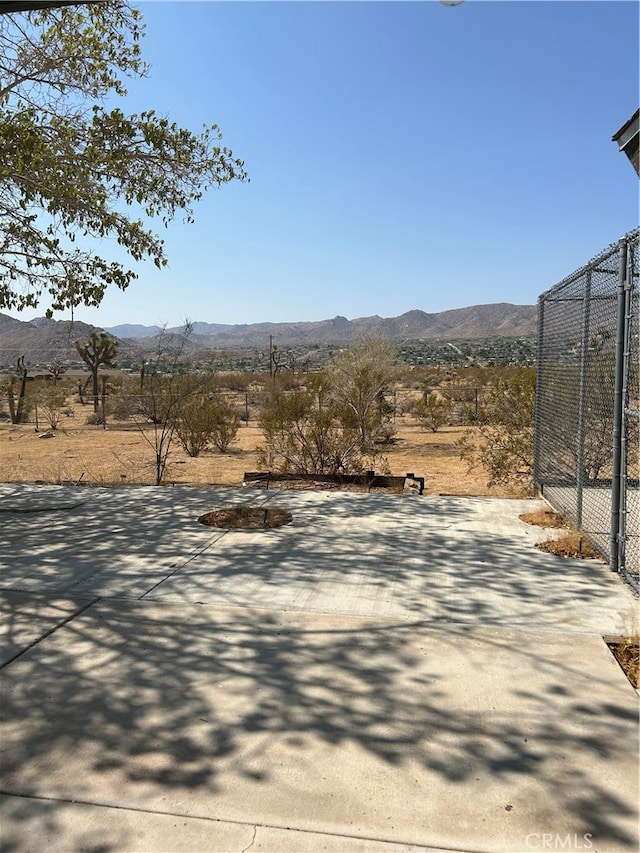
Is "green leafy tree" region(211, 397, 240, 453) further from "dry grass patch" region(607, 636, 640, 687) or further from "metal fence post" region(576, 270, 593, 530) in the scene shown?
"dry grass patch" region(607, 636, 640, 687)

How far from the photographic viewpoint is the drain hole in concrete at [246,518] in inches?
278

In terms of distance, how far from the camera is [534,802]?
262cm

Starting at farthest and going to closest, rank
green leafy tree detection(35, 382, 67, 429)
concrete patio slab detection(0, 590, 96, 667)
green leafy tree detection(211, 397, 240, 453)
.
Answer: green leafy tree detection(35, 382, 67, 429) < green leafy tree detection(211, 397, 240, 453) < concrete patio slab detection(0, 590, 96, 667)

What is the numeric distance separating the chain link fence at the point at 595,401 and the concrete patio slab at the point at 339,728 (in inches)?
67.1

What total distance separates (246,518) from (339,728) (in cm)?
430

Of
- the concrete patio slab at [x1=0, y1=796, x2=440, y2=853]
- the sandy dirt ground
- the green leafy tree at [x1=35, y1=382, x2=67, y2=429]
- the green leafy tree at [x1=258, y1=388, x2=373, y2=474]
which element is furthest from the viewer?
the green leafy tree at [x1=35, y1=382, x2=67, y2=429]

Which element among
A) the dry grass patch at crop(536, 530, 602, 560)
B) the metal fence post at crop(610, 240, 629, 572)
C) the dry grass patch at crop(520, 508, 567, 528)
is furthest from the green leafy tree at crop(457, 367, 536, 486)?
the metal fence post at crop(610, 240, 629, 572)

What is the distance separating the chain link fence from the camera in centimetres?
508

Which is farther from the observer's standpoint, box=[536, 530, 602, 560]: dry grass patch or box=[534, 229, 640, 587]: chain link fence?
box=[536, 530, 602, 560]: dry grass patch

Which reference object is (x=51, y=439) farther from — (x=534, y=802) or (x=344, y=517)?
(x=534, y=802)

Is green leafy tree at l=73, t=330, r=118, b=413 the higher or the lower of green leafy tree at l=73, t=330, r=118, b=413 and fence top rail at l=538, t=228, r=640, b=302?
the higher

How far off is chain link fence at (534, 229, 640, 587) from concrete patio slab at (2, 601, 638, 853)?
1.71 metres

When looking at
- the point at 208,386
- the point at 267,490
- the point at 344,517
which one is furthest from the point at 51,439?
the point at 344,517

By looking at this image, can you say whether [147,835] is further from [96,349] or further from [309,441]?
[96,349]
